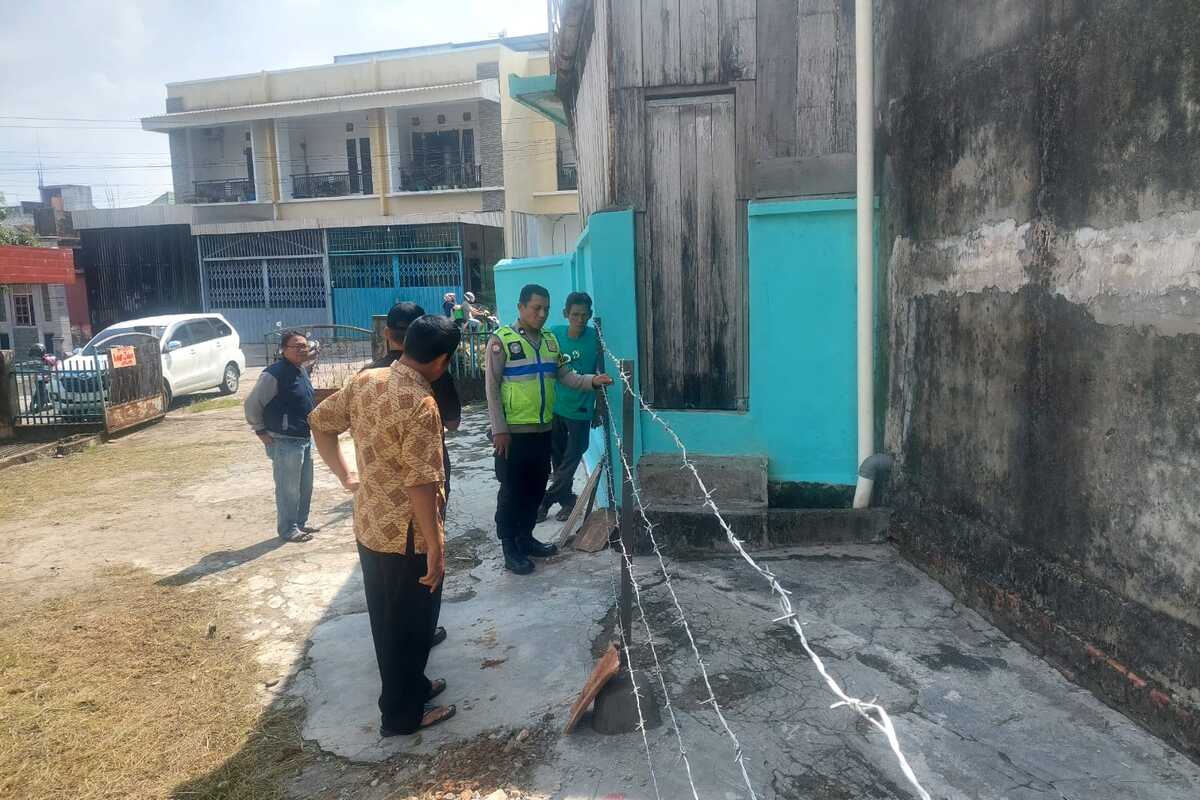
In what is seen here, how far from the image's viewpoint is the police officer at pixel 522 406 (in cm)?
504

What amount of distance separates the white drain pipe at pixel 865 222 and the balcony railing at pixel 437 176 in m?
20.9

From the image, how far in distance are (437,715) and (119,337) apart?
449 inches

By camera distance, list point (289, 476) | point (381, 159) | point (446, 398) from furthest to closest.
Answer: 1. point (381, 159)
2. point (289, 476)
3. point (446, 398)

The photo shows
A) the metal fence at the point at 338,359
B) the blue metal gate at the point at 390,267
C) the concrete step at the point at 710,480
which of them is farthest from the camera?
the blue metal gate at the point at 390,267

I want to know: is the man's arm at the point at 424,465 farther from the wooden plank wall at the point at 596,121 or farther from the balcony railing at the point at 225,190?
the balcony railing at the point at 225,190

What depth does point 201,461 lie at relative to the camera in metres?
9.44

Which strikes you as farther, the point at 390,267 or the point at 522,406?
the point at 390,267

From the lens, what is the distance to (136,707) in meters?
3.86

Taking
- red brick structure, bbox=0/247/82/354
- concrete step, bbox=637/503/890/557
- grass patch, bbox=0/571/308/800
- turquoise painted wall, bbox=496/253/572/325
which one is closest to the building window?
red brick structure, bbox=0/247/82/354

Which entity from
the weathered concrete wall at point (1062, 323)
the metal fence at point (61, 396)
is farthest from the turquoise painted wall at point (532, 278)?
the metal fence at point (61, 396)

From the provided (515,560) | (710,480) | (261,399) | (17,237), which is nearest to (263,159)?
(17,237)

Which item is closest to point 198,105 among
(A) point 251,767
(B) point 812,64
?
(B) point 812,64

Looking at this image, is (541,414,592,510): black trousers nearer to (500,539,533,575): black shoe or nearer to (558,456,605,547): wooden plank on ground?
(558,456,605,547): wooden plank on ground

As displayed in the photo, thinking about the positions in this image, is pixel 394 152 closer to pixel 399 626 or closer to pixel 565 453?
pixel 565 453
